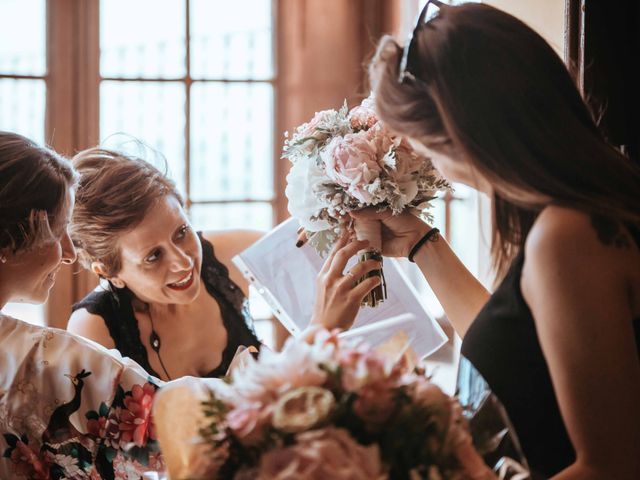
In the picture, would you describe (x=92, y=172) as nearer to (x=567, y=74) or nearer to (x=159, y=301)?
(x=159, y=301)

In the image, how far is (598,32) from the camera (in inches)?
64.1

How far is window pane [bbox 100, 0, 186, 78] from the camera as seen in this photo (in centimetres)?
281

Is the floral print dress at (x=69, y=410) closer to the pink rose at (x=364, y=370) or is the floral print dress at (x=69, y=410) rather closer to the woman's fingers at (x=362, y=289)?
the woman's fingers at (x=362, y=289)

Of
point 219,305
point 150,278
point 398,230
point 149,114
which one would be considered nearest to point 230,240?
point 219,305

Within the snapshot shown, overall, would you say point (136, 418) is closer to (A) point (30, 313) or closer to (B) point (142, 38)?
(A) point (30, 313)

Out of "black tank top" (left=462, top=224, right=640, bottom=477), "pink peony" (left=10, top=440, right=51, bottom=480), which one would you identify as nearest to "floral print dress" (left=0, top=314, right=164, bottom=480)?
"pink peony" (left=10, top=440, right=51, bottom=480)

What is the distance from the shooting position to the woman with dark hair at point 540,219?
1.00 m

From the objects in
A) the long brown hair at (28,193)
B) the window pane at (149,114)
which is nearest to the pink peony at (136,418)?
the long brown hair at (28,193)

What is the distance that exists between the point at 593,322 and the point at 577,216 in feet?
0.44

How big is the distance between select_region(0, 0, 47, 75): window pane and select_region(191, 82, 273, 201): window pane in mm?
519

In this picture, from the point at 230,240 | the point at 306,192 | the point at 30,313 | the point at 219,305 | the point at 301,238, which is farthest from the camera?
the point at 30,313

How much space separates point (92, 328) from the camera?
206cm

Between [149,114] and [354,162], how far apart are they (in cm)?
154

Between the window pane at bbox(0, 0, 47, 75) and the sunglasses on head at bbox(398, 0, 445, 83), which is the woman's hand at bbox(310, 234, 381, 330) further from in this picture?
the window pane at bbox(0, 0, 47, 75)
